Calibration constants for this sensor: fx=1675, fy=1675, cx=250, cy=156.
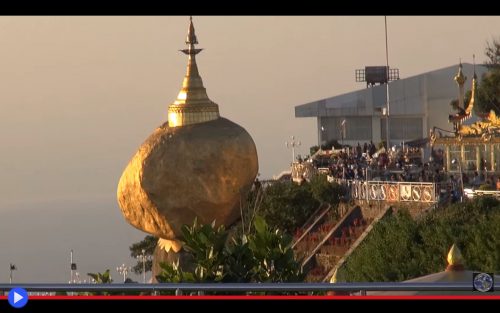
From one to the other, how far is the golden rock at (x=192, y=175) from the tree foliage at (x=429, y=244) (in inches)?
219

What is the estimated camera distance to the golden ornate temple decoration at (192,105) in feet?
118

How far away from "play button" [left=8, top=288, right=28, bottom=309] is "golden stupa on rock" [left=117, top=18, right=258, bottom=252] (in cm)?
2858

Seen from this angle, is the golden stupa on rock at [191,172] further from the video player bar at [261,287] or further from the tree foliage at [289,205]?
the video player bar at [261,287]

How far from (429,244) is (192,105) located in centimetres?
965

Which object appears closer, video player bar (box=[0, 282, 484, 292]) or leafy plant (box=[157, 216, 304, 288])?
video player bar (box=[0, 282, 484, 292])

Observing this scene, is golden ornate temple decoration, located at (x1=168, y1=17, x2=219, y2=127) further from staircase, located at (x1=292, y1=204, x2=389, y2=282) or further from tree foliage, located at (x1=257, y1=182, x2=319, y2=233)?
tree foliage, located at (x1=257, y1=182, x2=319, y2=233)

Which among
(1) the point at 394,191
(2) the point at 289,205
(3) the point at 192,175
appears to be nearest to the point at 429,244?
(1) the point at 394,191

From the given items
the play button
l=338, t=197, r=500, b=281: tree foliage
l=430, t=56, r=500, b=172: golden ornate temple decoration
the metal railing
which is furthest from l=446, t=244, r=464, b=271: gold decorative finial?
l=430, t=56, r=500, b=172: golden ornate temple decoration

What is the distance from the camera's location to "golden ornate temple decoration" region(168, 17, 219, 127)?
118 feet

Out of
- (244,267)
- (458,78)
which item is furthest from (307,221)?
(244,267)

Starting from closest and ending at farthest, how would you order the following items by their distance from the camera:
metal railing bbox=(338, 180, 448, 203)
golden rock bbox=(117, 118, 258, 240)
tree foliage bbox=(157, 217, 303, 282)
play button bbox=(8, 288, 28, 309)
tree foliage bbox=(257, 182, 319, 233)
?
play button bbox=(8, 288, 28, 309) < tree foliage bbox=(157, 217, 303, 282) < metal railing bbox=(338, 180, 448, 203) < golden rock bbox=(117, 118, 258, 240) < tree foliage bbox=(257, 182, 319, 233)

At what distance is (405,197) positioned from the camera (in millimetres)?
35406
